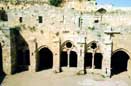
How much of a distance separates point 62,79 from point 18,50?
649 centimetres

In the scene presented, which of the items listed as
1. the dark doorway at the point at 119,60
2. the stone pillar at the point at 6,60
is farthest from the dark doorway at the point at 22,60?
the dark doorway at the point at 119,60

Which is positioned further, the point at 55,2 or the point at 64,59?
the point at 55,2

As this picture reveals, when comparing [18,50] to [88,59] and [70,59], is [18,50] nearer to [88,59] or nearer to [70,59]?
[70,59]

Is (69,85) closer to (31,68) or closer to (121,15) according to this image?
(31,68)

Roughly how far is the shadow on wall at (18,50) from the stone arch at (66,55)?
164 inches

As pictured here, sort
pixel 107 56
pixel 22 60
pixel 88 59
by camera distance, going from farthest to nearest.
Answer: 1. pixel 88 59
2. pixel 22 60
3. pixel 107 56

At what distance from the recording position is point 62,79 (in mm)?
28891

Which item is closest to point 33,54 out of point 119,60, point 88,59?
point 88,59

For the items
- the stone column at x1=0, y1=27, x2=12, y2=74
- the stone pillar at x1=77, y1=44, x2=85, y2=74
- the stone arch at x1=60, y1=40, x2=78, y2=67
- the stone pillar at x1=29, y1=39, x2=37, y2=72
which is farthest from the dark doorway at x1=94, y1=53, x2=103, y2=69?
the stone column at x1=0, y1=27, x2=12, y2=74

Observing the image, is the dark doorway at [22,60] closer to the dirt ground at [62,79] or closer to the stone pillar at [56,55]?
the dirt ground at [62,79]

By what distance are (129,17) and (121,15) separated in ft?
4.23

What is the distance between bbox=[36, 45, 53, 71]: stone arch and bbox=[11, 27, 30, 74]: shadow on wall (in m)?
1.48

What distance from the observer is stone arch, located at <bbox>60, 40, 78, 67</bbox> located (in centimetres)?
3080

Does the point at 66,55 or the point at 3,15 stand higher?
the point at 3,15
